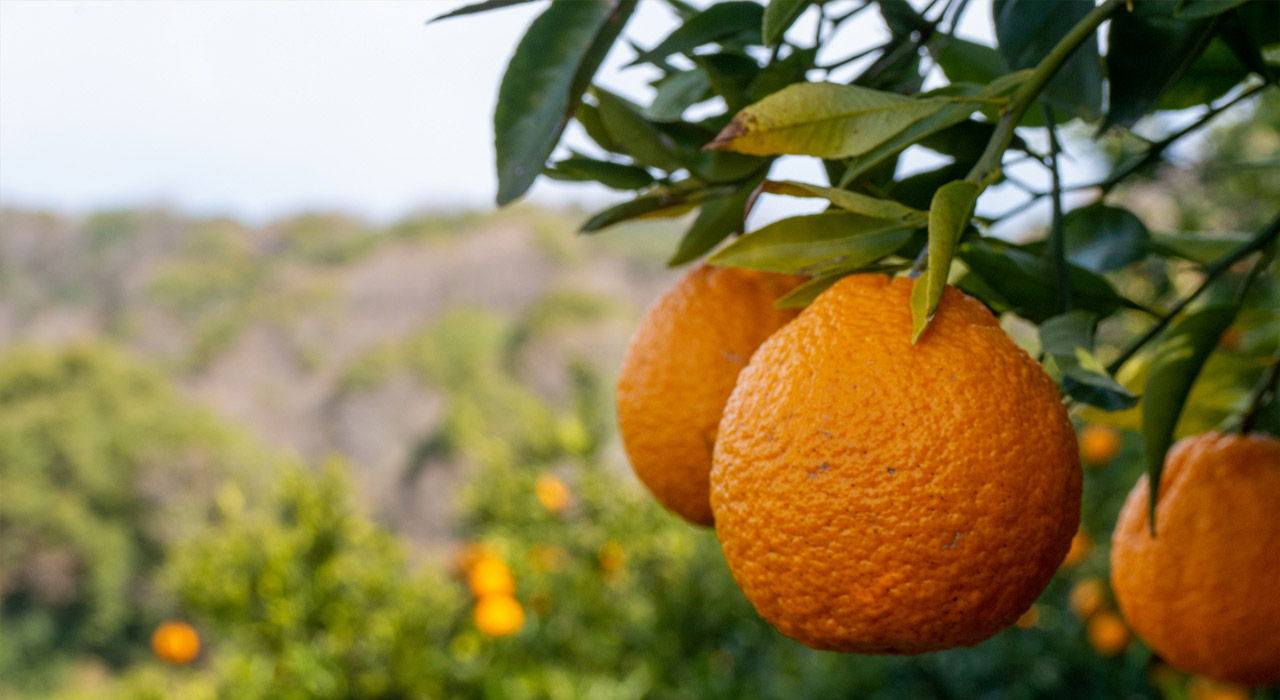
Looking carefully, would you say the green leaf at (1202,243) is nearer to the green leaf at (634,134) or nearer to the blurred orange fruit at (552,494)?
the green leaf at (634,134)

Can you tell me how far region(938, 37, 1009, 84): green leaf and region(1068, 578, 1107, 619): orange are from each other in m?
1.46

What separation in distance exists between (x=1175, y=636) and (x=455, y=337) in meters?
6.40

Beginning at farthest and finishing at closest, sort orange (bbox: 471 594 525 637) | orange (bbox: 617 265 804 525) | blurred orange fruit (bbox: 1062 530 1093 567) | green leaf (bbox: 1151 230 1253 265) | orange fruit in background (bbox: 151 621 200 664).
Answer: orange fruit in background (bbox: 151 621 200 664) → orange (bbox: 471 594 525 637) → blurred orange fruit (bbox: 1062 530 1093 567) → green leaf (bbox: 1151 230 1253 265) → orange (bbox: 617 265 804 525)

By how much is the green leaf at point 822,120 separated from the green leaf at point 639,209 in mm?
73

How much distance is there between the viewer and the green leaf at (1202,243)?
436 mm

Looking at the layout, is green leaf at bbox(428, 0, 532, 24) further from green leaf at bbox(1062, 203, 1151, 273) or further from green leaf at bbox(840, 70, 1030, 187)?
green leaf at bbox(1062, 203, 1151, 273)

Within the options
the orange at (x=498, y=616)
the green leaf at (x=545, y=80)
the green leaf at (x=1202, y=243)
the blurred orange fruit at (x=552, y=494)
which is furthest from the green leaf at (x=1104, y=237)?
the blurred orange fruit at (x=552, y=494)

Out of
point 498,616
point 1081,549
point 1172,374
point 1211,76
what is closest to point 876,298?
point 1172,374

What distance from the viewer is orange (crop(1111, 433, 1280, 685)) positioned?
33cm

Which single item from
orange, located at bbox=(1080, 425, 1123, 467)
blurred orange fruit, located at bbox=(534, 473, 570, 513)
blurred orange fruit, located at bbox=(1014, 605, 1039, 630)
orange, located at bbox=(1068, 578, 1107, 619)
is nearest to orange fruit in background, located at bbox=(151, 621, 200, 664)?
blurred orange fruit, located at bbox=(534, 473, 570, 513)

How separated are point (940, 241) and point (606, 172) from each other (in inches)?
5.7

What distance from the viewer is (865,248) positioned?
26 centimetres

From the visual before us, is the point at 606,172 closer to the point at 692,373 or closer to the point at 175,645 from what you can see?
the point at 692,373

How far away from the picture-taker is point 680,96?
324 mm
